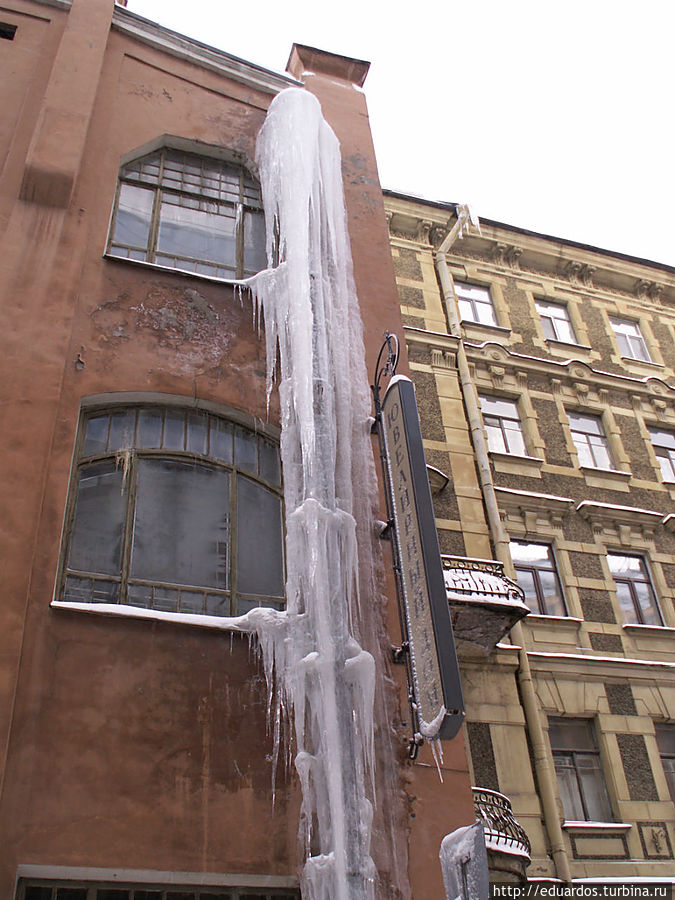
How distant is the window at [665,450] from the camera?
15422 mm

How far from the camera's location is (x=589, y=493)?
14133mm

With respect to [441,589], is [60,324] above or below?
above

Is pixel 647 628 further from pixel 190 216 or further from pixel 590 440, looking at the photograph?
pixel 190 216

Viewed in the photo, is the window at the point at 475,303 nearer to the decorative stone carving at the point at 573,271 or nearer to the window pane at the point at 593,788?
the decorative stone carving at the point at 573,271

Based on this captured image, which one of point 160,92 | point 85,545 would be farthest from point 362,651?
point 160,92

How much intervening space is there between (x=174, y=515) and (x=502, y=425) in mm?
9087

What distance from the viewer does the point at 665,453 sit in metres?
15.8

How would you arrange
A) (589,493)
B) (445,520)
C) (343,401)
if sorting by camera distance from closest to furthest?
(343,401)
(445,520)
(589,493)

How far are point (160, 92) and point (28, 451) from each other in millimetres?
5792

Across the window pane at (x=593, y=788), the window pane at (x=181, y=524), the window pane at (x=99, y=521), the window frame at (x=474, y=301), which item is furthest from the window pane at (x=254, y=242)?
the window pane at (x=593, y=788)

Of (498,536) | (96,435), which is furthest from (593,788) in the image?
(96,435)

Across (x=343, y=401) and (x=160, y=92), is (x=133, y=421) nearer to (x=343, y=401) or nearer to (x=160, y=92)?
(x=343, y=401)

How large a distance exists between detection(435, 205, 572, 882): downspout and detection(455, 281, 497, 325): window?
0.41 meters

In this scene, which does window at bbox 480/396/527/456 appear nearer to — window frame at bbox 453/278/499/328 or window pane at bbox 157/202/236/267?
window frame at bbox 453/278/499/328
